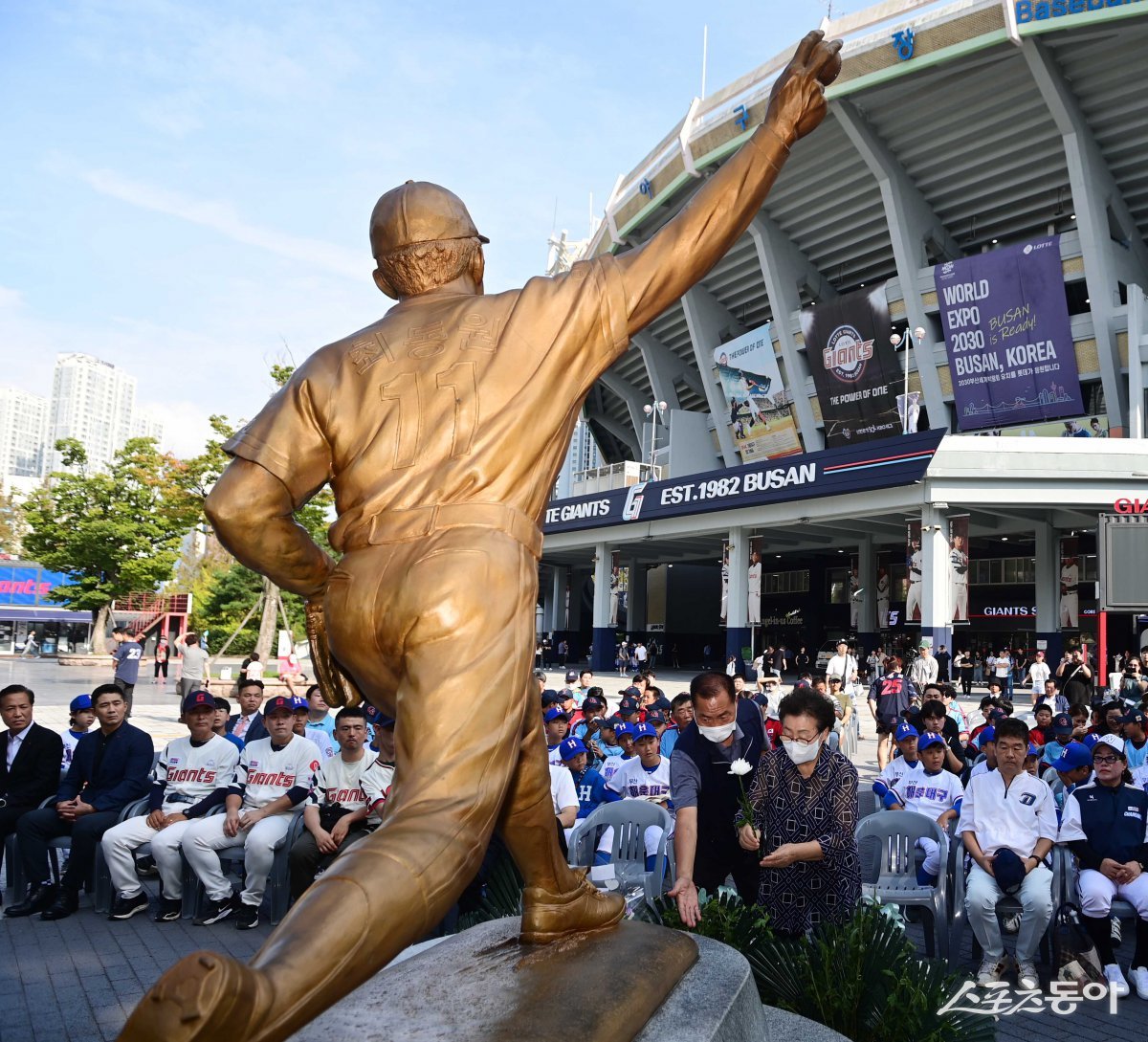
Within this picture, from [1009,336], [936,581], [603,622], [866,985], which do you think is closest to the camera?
[866,985]

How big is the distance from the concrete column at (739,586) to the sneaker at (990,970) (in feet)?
77.0

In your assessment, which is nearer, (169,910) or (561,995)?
(561,995)

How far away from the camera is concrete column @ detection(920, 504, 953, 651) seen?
23391 mm

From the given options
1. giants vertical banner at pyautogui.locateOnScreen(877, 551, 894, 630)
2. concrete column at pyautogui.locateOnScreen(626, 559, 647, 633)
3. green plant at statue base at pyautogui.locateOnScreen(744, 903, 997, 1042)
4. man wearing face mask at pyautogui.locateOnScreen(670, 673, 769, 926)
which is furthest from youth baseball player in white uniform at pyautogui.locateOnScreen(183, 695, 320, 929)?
concrete column at pyautogui.locateOnScreen(626, 559, 647, 633)

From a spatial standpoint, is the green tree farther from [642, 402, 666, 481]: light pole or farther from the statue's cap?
the statue's cap

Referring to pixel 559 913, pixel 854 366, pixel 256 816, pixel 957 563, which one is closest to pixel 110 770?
pixel 256 816

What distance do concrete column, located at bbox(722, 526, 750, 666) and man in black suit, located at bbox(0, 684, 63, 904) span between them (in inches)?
923

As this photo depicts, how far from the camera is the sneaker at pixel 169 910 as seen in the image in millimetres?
6457

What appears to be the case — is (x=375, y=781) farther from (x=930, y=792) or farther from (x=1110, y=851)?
(x=1110, y=851)

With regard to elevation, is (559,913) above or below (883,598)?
below

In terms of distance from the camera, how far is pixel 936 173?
100ft

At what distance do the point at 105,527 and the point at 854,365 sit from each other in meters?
26.0

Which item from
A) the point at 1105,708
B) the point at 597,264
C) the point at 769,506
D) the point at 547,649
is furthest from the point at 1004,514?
the point at 597,264

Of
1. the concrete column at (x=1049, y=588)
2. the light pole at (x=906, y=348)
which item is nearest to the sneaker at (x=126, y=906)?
the concrete column at (x=1049, y=588)
